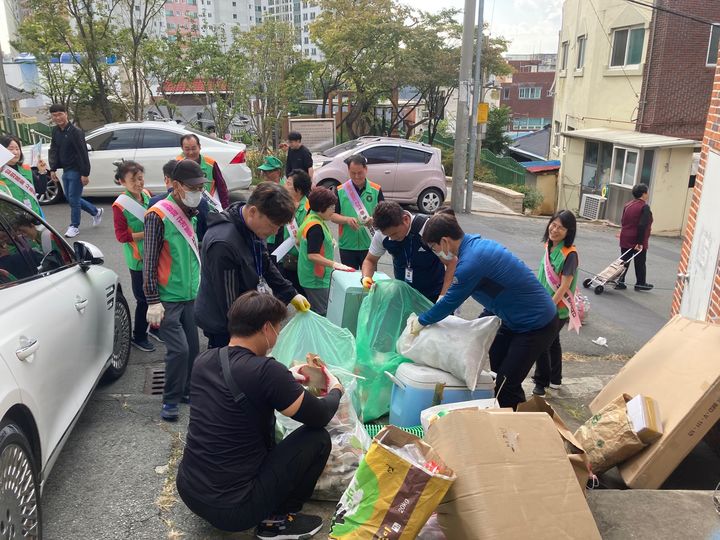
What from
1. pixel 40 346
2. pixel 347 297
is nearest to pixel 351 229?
pixel 347 297

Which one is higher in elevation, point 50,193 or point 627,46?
point 627,46

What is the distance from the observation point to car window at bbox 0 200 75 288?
3230 mm

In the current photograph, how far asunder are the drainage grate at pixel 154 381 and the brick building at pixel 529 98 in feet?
177

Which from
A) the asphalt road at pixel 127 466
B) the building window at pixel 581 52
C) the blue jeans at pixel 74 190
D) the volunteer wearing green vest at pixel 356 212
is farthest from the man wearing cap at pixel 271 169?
the building window at pixel 581 52

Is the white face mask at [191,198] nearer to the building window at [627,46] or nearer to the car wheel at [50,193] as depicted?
the car wheel at [50,193]

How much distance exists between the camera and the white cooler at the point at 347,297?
15.0ft

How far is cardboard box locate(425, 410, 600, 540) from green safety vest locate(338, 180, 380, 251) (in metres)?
3.06

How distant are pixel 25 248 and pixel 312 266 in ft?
6.89

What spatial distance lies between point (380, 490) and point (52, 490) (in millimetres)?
1901

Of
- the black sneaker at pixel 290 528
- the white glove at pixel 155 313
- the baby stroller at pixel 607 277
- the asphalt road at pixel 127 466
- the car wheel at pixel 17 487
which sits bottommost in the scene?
the baby stroller at pixel 607 277

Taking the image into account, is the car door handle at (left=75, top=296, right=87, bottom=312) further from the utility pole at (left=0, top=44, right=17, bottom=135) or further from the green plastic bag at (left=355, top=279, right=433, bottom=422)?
the utility pole at (left=0, top=44, right=17, bottom=135)

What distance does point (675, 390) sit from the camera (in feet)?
11.5

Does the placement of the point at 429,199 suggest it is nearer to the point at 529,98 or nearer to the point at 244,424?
the point at 244,424

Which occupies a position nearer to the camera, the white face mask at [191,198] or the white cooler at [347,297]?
the white face mask at [191,198]
